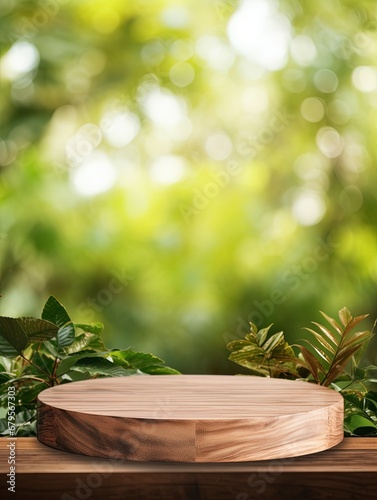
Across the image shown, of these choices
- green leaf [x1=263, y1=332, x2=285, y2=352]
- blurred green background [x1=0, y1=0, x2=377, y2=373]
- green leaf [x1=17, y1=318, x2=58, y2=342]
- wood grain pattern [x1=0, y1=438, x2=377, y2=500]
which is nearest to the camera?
wood grain pattern [x1=0, y1=438, x2=377, y2=500]

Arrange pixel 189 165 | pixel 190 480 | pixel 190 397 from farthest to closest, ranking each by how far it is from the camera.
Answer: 1. pixel 189 165
2. pixel 190 397
3. pixel 190 480

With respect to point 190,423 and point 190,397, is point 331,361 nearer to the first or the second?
point 190,397

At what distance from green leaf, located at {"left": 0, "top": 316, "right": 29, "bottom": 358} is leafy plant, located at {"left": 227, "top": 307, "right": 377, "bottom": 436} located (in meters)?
0.29

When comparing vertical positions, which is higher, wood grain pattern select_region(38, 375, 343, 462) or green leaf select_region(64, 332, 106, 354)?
green leaf select_region(64, 332, 106, 354)

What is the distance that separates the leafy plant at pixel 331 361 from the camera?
98cm

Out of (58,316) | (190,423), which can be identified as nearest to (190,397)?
(190,423)

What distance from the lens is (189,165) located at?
11.0ft

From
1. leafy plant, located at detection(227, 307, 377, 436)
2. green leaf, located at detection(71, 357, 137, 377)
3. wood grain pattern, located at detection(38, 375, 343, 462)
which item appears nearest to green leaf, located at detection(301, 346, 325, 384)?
leafy plant, located at detection(227, 307, 377, 436)

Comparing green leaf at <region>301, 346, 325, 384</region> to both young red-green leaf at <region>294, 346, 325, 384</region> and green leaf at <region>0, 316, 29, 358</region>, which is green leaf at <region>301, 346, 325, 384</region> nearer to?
young red-green leaf at <region>294, 346, 325, 384</region>

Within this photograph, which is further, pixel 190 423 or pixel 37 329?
pixel 37 329

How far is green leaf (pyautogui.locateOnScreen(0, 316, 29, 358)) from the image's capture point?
2.93 ft

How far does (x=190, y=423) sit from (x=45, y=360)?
42 cm

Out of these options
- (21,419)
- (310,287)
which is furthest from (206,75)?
(21,419)

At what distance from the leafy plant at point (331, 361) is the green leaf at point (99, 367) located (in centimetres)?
16
